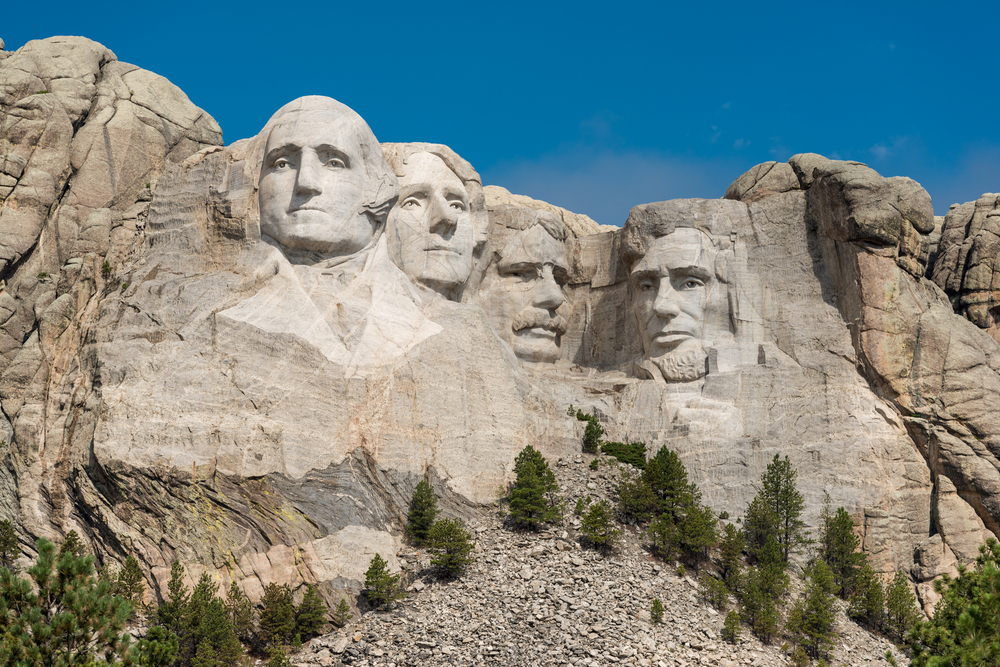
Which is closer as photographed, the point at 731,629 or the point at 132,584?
the point at 132,584

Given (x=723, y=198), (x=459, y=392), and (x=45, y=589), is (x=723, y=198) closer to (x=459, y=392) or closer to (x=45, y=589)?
(x=459, y=392)

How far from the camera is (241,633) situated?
3020cm

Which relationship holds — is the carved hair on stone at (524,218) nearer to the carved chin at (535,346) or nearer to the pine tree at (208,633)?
the carved chin at (535,346)

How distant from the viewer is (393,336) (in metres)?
35.2

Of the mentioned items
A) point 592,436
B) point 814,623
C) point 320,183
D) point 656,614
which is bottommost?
point 656,614

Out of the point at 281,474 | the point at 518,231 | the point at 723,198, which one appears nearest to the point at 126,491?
the point at 281,474

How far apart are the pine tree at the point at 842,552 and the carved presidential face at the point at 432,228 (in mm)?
11710

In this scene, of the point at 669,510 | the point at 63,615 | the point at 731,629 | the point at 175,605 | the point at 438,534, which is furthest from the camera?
the point at 669,510

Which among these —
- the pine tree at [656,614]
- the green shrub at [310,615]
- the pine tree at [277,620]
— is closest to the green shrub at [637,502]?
the pine tree at [656,614]

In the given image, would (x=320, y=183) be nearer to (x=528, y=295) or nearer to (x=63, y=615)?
(x=528, y=295)

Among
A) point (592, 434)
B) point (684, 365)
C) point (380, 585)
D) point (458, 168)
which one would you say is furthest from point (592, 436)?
point (458, 168)

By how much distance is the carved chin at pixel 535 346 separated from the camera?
40.5 meters

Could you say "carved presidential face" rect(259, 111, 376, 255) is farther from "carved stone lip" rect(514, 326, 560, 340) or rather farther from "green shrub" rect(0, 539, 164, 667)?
"green shrub" rect(0, 539, 164, 667)

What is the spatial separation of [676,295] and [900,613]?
1046 cm
